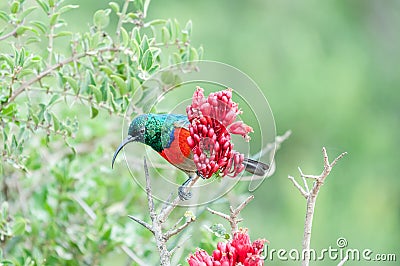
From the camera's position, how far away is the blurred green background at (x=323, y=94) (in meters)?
2.95

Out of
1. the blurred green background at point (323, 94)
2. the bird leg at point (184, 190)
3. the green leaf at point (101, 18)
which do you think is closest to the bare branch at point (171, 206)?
the bird leg at point (184, 190)

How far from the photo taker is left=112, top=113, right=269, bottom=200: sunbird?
72 centimetres

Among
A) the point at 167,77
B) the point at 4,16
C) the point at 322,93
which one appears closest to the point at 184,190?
the point at 167,77

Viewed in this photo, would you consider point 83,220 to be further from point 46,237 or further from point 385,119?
point 385,119

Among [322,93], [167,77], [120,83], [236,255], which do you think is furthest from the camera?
[322,93]

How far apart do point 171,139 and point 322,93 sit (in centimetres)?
289

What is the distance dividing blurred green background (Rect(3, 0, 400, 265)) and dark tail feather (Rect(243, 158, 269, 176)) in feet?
6.12

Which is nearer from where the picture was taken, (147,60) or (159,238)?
(159,238)

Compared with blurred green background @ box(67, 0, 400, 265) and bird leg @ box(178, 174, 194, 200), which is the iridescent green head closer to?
bird leg @ box(178, 174, 194, 200)

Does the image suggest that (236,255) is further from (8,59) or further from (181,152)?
(8,59)

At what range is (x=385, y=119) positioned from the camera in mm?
3664

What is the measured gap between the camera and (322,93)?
3557 mm

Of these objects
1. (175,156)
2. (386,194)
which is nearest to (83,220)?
(175,156)

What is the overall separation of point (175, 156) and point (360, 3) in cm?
376
